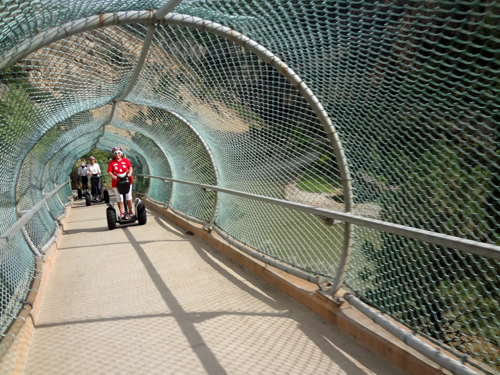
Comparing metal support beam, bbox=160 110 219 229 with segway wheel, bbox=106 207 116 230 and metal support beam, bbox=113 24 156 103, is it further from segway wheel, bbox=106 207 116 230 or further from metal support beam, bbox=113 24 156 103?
segway wheel, bbox=106 207 116 230

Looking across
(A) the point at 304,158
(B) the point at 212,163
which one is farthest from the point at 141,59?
(B) the point at 212,163

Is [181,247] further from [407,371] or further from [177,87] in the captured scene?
[407,371]

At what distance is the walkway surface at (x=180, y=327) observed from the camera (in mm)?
2568

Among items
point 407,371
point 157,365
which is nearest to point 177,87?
point 157,365

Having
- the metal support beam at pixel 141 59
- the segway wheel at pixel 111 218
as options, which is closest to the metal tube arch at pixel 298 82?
the metal support beam at pixel 141 59

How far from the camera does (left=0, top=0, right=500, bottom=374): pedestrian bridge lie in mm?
2188

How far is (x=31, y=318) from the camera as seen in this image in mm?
3314

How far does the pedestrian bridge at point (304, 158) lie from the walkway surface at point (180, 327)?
0.03m

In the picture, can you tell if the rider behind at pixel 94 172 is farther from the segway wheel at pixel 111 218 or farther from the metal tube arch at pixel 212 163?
the metal tube arch at pixel 212 163

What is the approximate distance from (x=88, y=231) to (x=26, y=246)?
12.0 ft

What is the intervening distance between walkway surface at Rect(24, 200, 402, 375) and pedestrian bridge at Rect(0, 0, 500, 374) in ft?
0.10

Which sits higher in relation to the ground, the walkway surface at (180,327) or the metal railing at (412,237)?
the metal railing at (412,237)

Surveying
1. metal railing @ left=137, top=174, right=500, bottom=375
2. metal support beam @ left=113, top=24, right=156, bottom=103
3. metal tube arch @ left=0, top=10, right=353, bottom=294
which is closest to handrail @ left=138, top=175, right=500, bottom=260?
metal railing @ left=137, top=174, right=500, bottom=375

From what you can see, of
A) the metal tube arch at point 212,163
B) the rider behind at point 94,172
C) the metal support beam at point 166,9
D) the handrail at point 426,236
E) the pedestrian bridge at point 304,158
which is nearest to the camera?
the handrail at point 426,236
